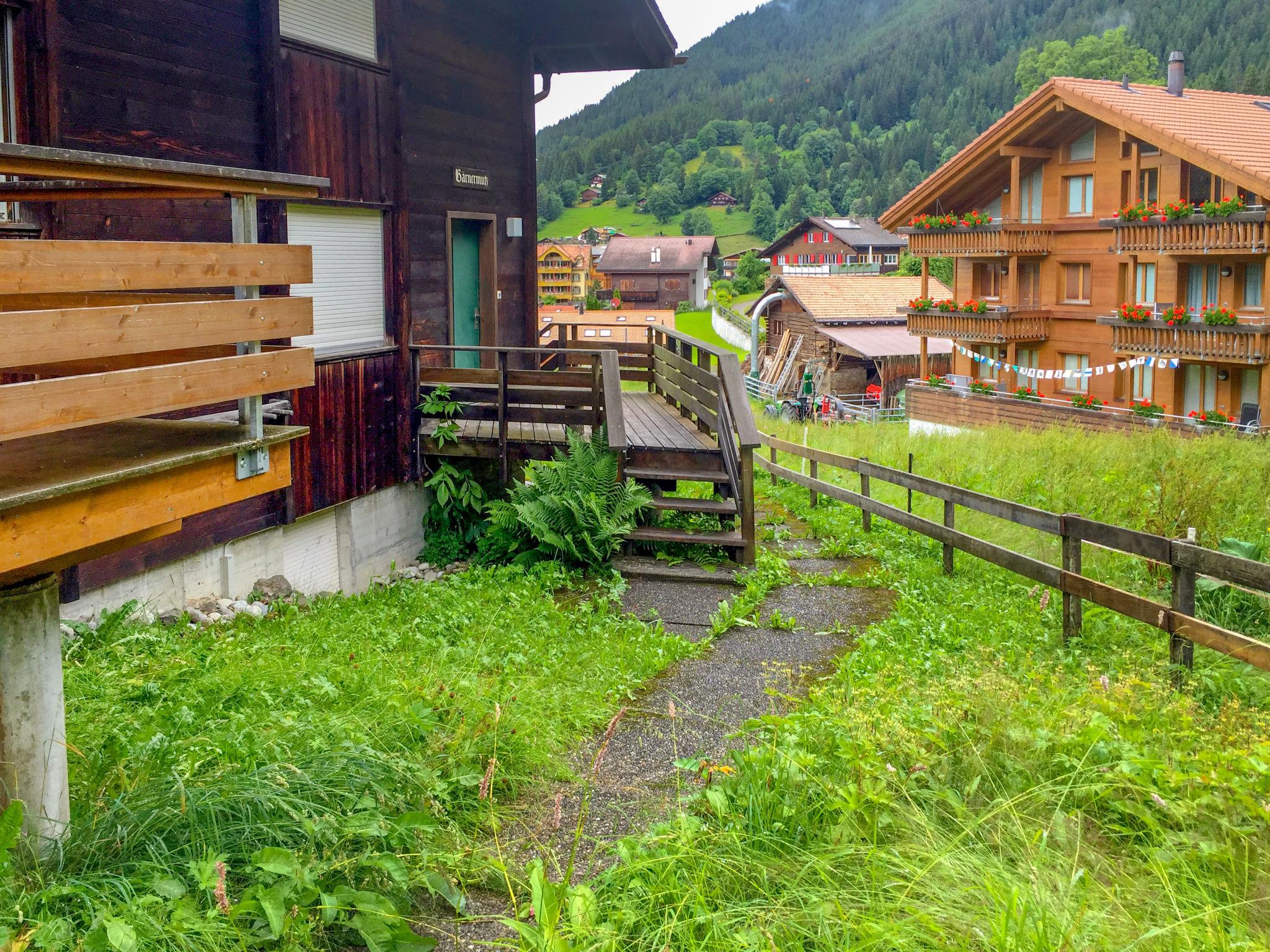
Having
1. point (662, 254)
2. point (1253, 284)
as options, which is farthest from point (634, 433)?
point (662, 254)

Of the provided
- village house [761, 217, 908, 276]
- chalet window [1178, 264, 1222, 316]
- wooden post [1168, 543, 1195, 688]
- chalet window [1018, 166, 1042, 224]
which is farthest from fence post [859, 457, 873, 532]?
village house [761, 217, 908, 276]

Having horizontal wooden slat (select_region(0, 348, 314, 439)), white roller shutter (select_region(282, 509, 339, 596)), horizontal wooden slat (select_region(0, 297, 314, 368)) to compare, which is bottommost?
white roller shutter (select_region(282, 509, 339, 596))

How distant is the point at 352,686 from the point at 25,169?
3.12 m

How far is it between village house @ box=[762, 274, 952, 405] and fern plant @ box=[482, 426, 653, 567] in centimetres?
3997

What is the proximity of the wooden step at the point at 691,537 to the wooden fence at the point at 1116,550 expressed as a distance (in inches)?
61.0

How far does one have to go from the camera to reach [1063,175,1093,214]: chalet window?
1305 inches

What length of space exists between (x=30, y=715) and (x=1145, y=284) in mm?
31965

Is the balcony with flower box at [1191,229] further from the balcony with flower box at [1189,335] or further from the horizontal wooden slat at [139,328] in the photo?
the horizontal wooden slat at [139,328]

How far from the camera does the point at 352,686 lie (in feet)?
19.9

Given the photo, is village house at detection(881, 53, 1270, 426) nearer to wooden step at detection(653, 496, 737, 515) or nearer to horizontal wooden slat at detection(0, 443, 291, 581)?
wooden step at detection(653, 496, 737, 515)

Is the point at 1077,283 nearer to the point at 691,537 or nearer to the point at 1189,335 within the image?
the point at 1189,335

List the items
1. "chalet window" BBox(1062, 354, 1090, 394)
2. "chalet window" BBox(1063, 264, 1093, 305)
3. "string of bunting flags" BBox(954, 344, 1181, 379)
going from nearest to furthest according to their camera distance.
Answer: "string of bunting flags" BBox(954, 344, 1181, 379) < "chalet window" BBox(1062, 354, 1090, 394) < "chalet window" BBox(1063, 264, 1093, 305)

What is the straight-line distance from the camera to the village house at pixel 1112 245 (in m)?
27.6

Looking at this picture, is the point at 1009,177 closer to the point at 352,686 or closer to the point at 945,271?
the point at 352,686
